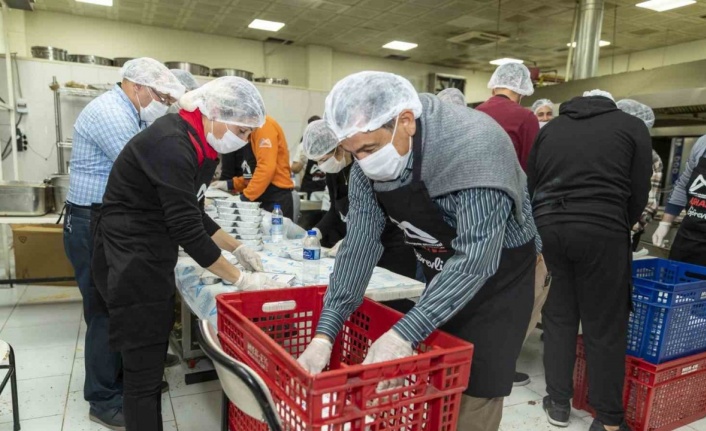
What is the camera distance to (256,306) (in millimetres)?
1266

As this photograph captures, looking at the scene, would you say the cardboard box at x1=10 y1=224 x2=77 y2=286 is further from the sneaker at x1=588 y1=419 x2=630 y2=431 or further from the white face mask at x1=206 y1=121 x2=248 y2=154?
the sneaker at x1=588 y1=419 x2=630 y2=431

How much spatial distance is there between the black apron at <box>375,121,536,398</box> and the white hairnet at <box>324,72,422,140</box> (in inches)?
7.1

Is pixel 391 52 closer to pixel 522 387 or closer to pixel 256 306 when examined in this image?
pixel 522 387

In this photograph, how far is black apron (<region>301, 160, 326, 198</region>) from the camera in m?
5.28

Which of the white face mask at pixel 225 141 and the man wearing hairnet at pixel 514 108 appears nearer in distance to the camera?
the white face mask at pixel 225 141

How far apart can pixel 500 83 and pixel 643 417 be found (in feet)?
6.14

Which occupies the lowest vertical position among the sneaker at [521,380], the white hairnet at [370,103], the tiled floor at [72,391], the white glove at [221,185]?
the tiled floor at [72,391]

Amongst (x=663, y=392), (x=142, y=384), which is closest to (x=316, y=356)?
(x=142, y=384)

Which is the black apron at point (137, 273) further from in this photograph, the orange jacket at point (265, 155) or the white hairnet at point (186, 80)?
the orange jacket at point (265, 155)

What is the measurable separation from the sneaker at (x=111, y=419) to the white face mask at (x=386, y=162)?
1859 millimetres

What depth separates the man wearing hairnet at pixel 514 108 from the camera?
2576 millimetres

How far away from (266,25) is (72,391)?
6838mm

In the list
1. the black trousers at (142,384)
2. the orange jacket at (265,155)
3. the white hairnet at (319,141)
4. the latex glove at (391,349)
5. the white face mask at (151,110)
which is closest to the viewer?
the latex glove at (391,349)

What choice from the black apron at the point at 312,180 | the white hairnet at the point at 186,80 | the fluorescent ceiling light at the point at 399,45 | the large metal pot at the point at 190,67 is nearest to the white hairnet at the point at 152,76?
the white hairnet at the point at 186,80
